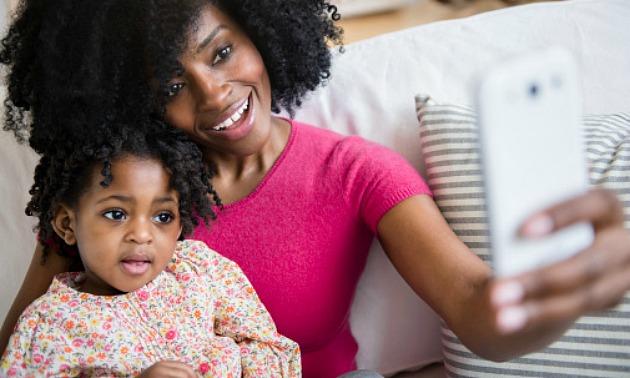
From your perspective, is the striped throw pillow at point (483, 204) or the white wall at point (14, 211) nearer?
the striped throw pillow at point (483, 204)

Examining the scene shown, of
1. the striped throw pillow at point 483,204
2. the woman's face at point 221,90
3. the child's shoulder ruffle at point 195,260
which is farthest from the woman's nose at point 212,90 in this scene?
the striped throw pillow at point 483,204

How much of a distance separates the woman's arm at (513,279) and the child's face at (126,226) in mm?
343

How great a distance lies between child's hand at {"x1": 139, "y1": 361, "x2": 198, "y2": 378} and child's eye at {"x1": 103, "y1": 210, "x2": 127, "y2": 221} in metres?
0.22

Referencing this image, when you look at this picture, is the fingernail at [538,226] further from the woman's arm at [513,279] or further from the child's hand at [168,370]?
the child's hand at [168,370]

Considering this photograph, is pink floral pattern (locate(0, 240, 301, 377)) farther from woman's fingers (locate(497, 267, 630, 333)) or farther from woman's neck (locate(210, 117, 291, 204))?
woman's fingers (locate(497, 267, 630, 333))

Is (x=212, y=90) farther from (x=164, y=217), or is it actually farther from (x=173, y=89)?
(x=164, y=217)

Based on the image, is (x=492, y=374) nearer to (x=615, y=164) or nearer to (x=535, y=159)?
(x=615, y=164)

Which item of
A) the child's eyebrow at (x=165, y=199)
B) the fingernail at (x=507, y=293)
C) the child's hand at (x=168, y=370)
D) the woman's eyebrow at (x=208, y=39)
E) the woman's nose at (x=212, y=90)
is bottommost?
the child's hand at (x=168, y=370)

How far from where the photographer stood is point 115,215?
1001 mm

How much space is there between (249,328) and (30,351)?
1.02 feet

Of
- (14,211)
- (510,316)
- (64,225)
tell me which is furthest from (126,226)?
(510,316)

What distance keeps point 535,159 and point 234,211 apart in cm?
64

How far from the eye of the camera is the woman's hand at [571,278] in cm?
58

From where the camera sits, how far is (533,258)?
1.90ft
